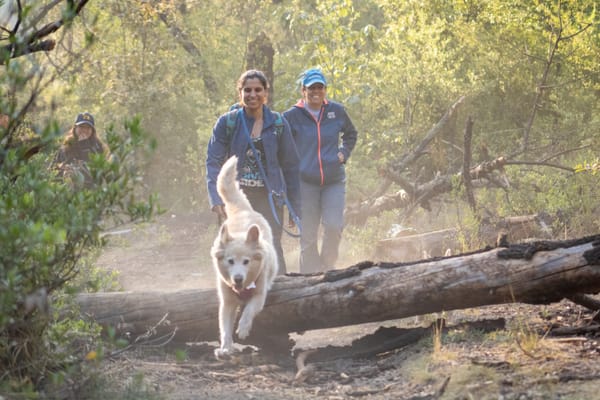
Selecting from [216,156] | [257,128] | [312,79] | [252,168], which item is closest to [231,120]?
[257,128]

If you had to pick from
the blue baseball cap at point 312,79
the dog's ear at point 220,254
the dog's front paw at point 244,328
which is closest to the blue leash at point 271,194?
the dog's ear at point 220,254

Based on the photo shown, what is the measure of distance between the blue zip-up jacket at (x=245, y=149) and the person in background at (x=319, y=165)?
3.32 feet

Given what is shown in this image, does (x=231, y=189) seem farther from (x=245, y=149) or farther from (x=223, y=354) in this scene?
(x=223, y=354)

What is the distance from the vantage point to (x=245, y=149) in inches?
285

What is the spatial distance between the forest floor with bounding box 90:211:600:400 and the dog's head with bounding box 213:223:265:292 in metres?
0.70

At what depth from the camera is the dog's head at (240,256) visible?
6.09m

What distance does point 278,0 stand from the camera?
20000mm

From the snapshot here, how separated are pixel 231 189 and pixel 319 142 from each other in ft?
5.77

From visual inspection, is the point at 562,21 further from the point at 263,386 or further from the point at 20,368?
the point at 20,368

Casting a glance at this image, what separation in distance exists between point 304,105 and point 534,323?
385cm

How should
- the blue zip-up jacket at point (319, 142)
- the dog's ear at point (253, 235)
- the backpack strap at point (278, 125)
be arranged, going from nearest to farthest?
the dog's ear at point (253, 235), the backpack strap at point (278, 125), the blue zip-up jacket at point (319, 142)

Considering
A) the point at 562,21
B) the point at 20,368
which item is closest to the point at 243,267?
the point at 20,368

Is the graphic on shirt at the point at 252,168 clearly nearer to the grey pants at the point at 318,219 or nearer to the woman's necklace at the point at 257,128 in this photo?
the woman's necklace at the point at 257,128

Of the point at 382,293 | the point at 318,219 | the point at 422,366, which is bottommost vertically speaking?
the point at 422,366
